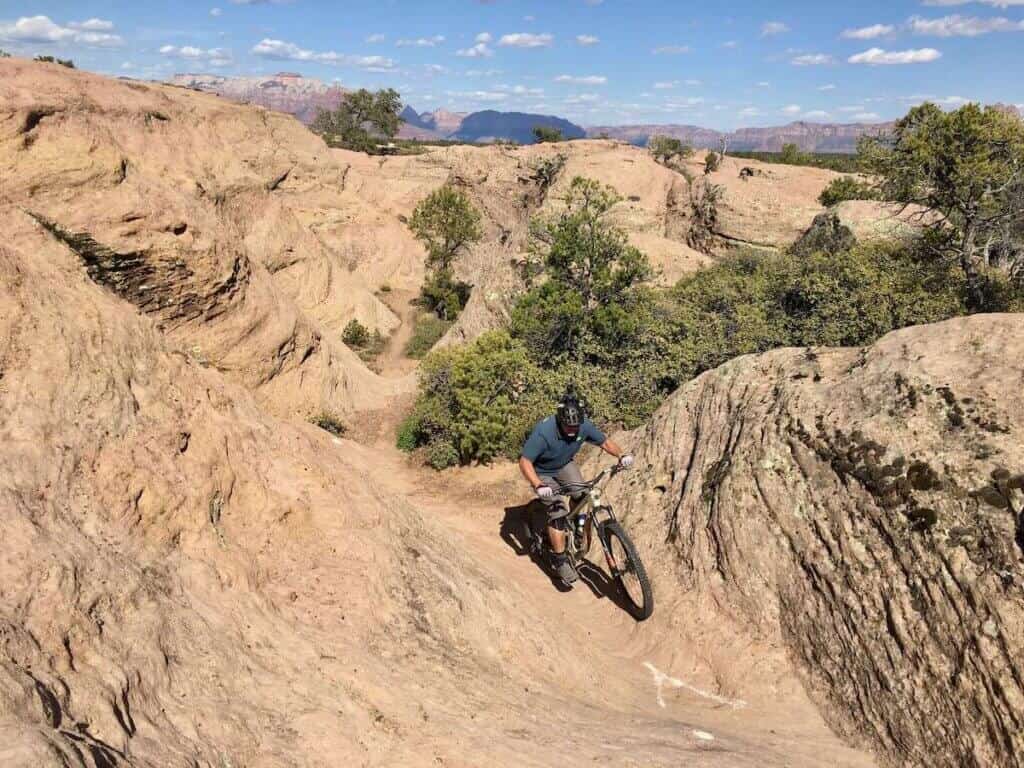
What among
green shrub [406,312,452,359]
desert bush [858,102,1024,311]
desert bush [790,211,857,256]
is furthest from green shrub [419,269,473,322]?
desert bush [858,102,1024,311]

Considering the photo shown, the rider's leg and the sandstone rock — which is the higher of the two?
the sandstone rock

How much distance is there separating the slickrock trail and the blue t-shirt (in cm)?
159

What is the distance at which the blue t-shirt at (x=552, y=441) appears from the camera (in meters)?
7.36

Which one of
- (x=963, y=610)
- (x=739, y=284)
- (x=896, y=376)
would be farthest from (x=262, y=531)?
(x=739, y=284)

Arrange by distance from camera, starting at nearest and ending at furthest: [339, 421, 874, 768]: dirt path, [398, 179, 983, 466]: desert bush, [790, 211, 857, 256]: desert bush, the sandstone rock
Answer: [339, 421, 874, 768]: dirt path, [398, 179, 983, 466]: desert bush, the sandstone rock, [790, 211, 857, 256]: desert bush

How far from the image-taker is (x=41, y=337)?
5293 millimetres

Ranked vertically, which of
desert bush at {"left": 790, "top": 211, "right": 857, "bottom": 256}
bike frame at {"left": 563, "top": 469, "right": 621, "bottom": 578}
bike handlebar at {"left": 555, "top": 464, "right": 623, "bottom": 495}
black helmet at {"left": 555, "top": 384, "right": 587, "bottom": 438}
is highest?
desert bush at {"left": 790, "top": 211, "right": 857, "bottom": 256}

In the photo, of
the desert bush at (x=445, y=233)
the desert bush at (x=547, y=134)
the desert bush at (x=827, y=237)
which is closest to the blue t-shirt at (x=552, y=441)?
the desert bush at (x=827, y=237)

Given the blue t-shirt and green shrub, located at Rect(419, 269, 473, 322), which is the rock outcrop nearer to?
the blue t-shirt

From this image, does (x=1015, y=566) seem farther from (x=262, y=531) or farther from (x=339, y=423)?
(x=339, y=423)

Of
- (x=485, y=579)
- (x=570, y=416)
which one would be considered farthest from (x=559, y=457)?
(x=485, y=579)

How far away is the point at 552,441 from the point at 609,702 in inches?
109

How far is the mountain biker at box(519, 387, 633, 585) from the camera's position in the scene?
23.1 feet

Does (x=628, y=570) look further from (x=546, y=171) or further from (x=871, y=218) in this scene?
(x=546, y=171)
